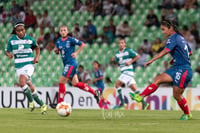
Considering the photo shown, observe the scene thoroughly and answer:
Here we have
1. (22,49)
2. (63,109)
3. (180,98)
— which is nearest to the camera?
(180,98)

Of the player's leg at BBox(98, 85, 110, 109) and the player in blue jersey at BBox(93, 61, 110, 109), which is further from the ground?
the player in blue jersey at BBox(93, 61, 110, 109)

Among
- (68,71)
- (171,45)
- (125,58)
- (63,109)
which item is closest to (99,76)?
(125,58)

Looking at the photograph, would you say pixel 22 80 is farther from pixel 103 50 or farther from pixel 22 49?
pixel 103 50

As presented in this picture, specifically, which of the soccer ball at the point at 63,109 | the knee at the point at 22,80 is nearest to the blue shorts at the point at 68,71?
the knee at the point at 22,80

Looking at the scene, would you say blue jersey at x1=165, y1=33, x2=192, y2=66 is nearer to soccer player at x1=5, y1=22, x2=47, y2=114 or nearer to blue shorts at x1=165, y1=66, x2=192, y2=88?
blue shorts at x1=165, y1=66, x2=192, y2=88

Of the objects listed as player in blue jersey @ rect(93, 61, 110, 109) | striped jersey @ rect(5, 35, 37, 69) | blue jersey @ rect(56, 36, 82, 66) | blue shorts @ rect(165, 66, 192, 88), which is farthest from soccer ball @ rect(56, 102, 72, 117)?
player in blue jersey @ rect(93, 61, 110, 109)

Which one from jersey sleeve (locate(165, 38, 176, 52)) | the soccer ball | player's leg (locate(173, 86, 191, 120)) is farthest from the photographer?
the soccer ball

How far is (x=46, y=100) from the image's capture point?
60.0 feet

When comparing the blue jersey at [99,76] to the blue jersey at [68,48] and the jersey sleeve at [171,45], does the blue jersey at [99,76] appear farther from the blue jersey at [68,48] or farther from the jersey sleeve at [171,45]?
the jersey sleeve at [171,45]

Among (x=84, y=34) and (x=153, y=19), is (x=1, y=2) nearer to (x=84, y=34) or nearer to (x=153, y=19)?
(x=84, y=34)

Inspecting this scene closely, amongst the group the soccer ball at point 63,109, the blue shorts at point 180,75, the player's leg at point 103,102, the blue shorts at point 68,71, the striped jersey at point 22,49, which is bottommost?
the soccer ball at point 63,109

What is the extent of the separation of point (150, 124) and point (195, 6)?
11.1 metres

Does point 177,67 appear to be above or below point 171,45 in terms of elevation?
below

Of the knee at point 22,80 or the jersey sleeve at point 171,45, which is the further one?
the knee at point 22,80
